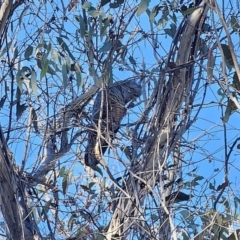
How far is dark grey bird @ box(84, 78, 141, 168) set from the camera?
2.11 m

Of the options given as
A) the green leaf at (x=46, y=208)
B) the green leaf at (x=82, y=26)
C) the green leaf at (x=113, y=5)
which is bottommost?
the green leaf at (x=46, y=208)

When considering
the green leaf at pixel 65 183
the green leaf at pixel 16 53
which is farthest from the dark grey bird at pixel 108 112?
the green leaf at pixel 16 53

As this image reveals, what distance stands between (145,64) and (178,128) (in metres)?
0.25

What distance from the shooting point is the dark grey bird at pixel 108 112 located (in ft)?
6.93

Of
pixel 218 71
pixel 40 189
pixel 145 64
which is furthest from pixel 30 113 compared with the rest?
pixel 218 71

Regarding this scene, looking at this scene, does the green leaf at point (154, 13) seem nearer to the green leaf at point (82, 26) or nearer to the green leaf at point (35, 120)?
the green leaf at point (82, 26)

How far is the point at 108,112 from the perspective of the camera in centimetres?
214

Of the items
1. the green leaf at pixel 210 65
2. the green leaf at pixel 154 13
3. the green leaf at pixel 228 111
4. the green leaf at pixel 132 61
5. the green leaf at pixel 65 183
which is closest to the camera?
the green leaf at pixel 210 65

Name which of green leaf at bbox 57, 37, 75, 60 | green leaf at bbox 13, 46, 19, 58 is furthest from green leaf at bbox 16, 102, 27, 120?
green leaf at bbox 57, 37, 75, 60

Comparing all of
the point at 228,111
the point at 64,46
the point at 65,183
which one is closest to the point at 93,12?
the point at 64,46

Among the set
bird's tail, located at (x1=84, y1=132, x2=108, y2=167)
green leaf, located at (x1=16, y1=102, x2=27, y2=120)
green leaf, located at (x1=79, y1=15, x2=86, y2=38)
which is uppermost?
green leaf, located at (x1=79, y1=15, x2=86, y2=38)

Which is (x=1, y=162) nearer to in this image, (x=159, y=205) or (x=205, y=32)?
(x=159, y=205)

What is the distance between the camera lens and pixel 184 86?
208cm

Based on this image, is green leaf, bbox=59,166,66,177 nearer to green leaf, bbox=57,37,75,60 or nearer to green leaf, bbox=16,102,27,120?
green leaf, bbox=16,102,27,120
